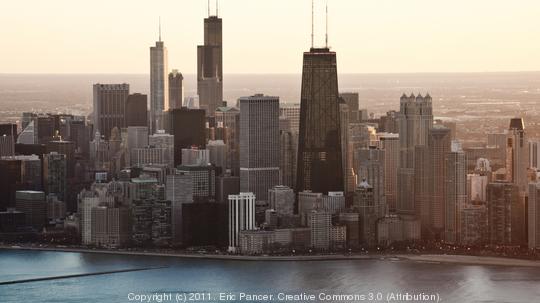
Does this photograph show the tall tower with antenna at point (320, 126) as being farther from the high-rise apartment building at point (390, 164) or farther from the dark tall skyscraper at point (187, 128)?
the dark tall skyscraper at point (187, 128)

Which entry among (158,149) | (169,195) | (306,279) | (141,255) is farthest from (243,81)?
(306,279)

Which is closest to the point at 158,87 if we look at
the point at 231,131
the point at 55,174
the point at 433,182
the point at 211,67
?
the point at 211,67

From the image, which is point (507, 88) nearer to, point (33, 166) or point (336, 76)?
point (336, 76)

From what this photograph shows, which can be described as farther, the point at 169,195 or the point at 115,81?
the point at 115,81

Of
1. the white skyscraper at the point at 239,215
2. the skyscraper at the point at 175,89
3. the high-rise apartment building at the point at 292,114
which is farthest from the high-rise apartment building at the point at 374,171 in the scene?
the skyscraper at the point at 175,89

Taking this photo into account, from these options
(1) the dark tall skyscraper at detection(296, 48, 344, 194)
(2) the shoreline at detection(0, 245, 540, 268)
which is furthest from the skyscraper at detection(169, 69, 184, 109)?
(2) the shoreline at detection(0, 245, 540, 268)

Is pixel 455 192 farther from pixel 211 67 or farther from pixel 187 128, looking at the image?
pixel 211 67
